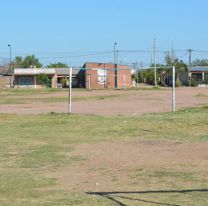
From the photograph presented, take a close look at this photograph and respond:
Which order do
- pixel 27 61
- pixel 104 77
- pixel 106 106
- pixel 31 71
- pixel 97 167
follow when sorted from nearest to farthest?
pixel 97 167
pixel 106 106
pixel 104 77
pixel 31 71
pixel 27 61

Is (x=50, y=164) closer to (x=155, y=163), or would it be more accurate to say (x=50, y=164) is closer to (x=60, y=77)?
(x=155, y=163)

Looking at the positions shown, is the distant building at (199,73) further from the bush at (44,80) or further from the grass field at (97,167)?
the grass field at (97,167)

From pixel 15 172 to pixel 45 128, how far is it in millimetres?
9853

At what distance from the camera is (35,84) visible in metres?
119

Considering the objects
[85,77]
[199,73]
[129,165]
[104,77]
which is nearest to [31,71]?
[85,77]

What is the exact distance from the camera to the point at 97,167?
498 inches

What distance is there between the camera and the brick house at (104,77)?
101562mm

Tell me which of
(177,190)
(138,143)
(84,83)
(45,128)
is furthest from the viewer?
(84,83)

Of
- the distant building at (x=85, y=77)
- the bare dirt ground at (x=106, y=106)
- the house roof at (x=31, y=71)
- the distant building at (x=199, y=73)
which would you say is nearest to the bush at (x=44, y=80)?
the distant building at (x=85, y=77)

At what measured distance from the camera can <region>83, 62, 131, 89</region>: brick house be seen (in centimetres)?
10156

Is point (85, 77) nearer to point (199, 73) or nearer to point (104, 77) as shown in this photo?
point (104, 77)

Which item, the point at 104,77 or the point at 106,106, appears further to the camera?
the point at 104,77

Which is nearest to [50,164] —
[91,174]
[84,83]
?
[91,174]

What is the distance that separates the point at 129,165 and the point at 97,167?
70cm
